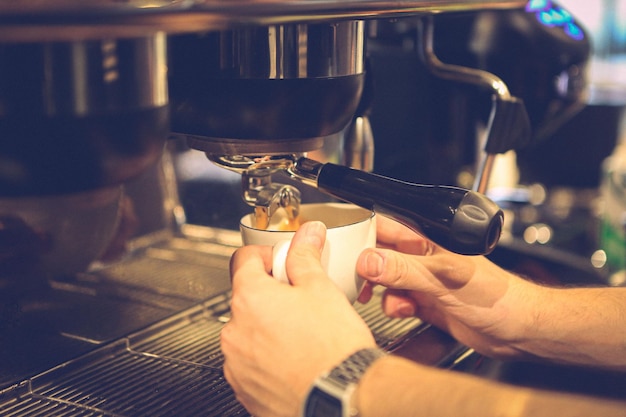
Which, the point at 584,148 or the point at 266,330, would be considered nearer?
the point at 266,330

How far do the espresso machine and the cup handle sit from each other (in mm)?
67

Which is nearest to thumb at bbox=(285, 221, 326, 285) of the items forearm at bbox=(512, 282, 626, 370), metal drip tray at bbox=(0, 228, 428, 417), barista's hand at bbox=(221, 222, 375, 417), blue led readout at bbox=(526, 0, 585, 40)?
barista's hand at bbox=(221, 222, 375, 417)

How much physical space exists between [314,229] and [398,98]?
477mm

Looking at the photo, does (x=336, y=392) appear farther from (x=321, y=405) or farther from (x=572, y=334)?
(x=572, y=334)

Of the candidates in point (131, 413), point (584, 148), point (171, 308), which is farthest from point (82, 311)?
point (584, 148)

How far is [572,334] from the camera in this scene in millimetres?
790

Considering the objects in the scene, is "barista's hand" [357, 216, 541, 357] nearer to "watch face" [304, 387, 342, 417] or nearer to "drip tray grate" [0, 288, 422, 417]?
"drip tray grate" [0, 288, 422, 417]

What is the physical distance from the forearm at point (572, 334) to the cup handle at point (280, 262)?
0.97ft

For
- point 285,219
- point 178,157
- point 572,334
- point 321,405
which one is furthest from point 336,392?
point 178,157

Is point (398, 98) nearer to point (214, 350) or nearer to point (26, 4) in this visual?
point (214, 350)

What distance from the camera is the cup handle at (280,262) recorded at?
2.02ft

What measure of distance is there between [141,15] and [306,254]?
0.80 ft

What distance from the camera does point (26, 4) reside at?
1.29 feet

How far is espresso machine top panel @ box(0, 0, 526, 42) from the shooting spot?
0.39m
